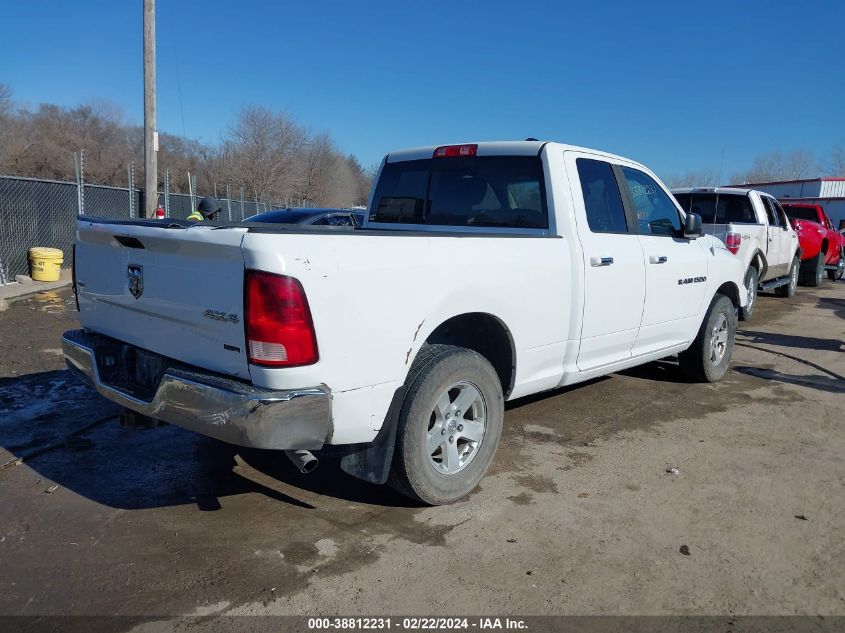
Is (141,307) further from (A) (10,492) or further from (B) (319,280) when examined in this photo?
(A) (10,492)

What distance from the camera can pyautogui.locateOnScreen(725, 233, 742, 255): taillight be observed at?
967 cm

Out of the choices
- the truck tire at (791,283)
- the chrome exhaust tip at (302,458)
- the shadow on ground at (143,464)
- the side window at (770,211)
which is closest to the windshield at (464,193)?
the shadow on ground at (143,464)

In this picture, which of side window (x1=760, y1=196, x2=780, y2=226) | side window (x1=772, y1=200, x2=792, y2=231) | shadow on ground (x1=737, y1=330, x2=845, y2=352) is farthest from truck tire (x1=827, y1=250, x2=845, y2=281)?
shadow on ground (x1=737, y1=330, x2=845, y2=352)

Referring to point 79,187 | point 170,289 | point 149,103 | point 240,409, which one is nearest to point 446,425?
point 240,409

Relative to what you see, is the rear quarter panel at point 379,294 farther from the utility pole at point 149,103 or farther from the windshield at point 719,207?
the utility pole at point 149,103

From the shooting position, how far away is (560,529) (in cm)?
340

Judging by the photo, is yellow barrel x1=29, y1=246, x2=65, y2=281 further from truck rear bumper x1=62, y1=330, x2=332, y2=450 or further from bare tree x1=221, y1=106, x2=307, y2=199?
bare tree x1=221, y1=106, x2=307, y2=199

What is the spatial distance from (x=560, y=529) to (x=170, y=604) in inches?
74.4

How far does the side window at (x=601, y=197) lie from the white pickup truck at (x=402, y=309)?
0.02 metres

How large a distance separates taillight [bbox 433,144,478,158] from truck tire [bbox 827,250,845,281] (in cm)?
1813

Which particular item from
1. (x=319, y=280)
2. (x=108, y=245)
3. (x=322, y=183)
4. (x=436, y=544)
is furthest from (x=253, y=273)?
(x=322, y=183)

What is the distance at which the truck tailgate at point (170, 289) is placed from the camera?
2830 millimetres

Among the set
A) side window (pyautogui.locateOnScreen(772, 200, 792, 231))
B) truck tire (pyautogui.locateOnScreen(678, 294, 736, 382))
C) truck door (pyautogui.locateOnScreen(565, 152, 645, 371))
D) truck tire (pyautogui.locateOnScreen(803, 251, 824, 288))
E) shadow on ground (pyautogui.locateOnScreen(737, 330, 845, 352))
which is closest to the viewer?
truck door (pyautogui.locateOnScreen(565, 152, 645, 371))

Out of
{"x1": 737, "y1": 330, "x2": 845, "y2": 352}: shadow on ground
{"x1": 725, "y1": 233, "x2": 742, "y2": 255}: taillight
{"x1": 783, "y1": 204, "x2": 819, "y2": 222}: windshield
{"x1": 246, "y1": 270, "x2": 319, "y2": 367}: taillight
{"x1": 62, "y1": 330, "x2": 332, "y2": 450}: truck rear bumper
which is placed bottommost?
{"x1": 737, "y1": 330, "x2": 845, "y2": 352}: shadow on ground
